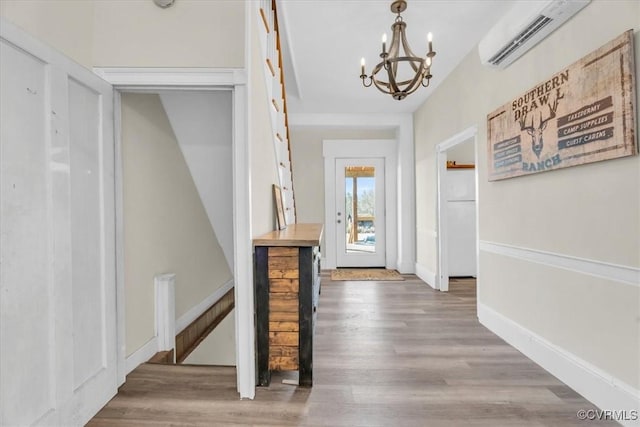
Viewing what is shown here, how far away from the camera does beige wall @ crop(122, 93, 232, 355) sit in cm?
214

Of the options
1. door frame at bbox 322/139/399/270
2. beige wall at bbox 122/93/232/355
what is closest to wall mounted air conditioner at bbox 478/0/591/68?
beige wall at bbox 122/93/232/355

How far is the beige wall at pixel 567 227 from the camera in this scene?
1599mm

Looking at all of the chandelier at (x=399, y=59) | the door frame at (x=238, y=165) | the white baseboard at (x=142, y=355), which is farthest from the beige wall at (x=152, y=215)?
the chandelier at (x=399, y=59)

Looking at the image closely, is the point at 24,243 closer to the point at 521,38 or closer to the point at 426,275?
the point at 521,38

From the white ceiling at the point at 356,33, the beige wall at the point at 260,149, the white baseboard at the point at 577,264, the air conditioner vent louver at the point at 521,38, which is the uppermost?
the white ceiling at the point at 356,33

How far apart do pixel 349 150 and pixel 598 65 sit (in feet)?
13.3

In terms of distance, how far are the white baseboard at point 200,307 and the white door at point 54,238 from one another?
1.04 metres

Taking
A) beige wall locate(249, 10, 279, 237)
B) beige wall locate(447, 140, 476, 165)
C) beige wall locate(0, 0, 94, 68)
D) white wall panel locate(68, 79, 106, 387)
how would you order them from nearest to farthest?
1. beige wall locate(0, 0, 94, 68)
2. white wall panel locate(68, 79, 106, 387)
3. beige wall locate(249, 10, 279, 237)
4. beige wall locate(447, 140, 476, 165)

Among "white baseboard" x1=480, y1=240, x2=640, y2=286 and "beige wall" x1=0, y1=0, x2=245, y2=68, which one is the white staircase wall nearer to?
"beige wall" x1=0, y1=0, x2=245, y2=68

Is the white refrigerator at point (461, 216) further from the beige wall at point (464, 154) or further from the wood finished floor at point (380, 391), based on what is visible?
the wood finished floor at point (380, 391)

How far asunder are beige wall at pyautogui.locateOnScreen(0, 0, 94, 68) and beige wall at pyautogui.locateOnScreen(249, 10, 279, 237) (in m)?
0.92

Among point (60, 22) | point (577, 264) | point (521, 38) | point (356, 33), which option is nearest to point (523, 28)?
point (521, 38)

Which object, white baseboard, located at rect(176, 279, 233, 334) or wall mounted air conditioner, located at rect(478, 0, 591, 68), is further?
white baseboard, located at rect(176, 279, 233, 334)

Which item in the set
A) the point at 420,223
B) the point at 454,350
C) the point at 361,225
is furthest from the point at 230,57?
the point at 361,225
